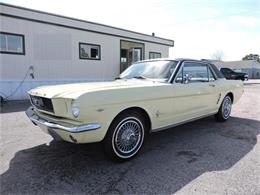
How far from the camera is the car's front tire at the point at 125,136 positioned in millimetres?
3176

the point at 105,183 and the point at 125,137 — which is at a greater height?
the point at 125,137

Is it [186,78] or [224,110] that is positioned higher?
[186,78]

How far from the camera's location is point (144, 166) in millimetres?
3244

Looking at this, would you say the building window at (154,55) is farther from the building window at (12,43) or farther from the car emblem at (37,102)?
the car emblem at (37,102)

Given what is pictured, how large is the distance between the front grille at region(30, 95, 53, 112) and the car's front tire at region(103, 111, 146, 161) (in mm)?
975

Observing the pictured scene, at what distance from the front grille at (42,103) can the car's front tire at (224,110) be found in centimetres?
437

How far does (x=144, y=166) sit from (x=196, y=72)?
2591 millimetres

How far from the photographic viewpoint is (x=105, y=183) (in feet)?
9.05

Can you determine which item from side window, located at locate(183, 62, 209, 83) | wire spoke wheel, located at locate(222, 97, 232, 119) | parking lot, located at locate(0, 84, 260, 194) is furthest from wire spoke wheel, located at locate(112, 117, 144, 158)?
wire spoke wheel, located at locate(222, 97, 232, 119)

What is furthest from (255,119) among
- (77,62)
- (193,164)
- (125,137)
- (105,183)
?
(77,62)

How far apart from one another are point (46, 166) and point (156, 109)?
6.41 feet

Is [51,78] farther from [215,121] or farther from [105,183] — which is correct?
[105,183]

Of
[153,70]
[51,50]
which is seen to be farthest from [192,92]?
[51,50]

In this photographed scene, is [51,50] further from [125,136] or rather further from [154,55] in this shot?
[125,136]
